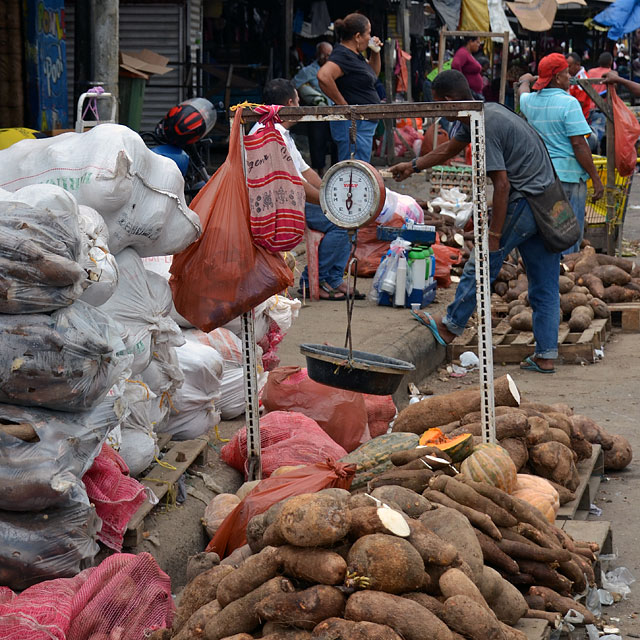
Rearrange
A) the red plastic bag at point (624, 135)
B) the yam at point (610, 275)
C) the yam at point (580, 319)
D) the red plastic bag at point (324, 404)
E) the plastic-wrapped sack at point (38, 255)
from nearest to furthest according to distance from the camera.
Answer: the plastic-wrapped sack at point (38, 255) → the red plastic bag at point (324, 404) → the yam at point (580, 319) → the yam at point (610, 275) → the red plastic bag at point (624, 135)

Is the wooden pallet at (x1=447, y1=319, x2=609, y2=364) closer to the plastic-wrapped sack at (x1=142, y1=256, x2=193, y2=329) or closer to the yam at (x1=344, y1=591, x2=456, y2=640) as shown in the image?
the plastic-wrapped sack at (x1=142, y1=256, x2=193, y2=329)

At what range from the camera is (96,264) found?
11.6 feet

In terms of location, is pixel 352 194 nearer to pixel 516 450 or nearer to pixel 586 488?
pixel 516 450

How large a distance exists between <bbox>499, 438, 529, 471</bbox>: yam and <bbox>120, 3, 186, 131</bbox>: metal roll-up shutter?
11.2 meters

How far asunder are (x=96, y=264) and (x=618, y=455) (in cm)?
332

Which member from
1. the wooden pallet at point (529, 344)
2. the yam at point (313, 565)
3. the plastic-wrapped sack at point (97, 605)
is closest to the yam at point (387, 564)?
the yam at point (313, 565)

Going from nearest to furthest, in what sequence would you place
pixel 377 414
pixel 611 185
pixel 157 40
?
pixel 377 414 < pixel 611 185 < pixel 157 40

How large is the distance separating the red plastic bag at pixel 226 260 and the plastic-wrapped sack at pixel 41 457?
1078 millimetres

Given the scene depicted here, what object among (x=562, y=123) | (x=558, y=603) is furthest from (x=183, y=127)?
(x=558, y=603)

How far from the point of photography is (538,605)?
11.1 feet

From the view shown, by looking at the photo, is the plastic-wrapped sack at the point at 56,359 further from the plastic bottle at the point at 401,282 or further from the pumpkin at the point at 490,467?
the plastic bottle at the point at 401,282

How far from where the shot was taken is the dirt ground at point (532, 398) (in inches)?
157

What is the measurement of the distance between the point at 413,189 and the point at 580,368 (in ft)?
25.3

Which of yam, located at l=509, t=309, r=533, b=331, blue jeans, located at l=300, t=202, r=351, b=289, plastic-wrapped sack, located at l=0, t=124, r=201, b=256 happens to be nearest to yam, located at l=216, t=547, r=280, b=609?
plastic-wrapped sack, located at l=0, t=124, r=201, b=256
